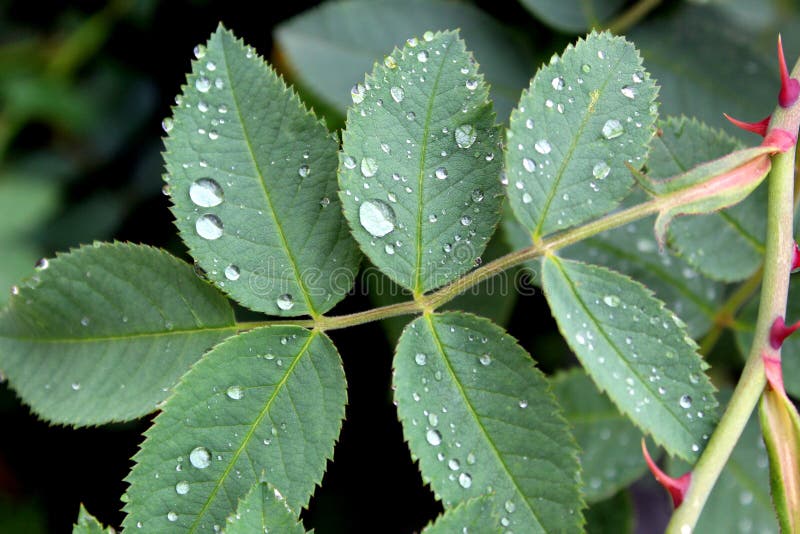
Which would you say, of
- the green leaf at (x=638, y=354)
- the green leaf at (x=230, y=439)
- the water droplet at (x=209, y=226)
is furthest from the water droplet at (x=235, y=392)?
the green leaf at (x=638, y=354)

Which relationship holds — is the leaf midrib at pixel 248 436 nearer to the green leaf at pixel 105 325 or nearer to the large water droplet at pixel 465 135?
the green leaf at pixel 105 325

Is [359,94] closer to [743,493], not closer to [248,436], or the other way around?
[248,436]

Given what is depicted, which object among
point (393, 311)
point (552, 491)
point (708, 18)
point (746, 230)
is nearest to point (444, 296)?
point (393, 311)

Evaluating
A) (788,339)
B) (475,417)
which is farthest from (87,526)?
(788,339)

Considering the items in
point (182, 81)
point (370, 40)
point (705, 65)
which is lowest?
point (705, 65)

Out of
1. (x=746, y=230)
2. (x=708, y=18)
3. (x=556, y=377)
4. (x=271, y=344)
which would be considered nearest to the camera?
(x=271, y=344)

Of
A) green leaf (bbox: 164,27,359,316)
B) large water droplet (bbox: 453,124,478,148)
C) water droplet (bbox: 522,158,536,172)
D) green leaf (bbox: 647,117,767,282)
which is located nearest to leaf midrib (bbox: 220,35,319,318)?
green leaf (bbox: 164,27,359,316)

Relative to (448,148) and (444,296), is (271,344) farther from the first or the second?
(448,148)
